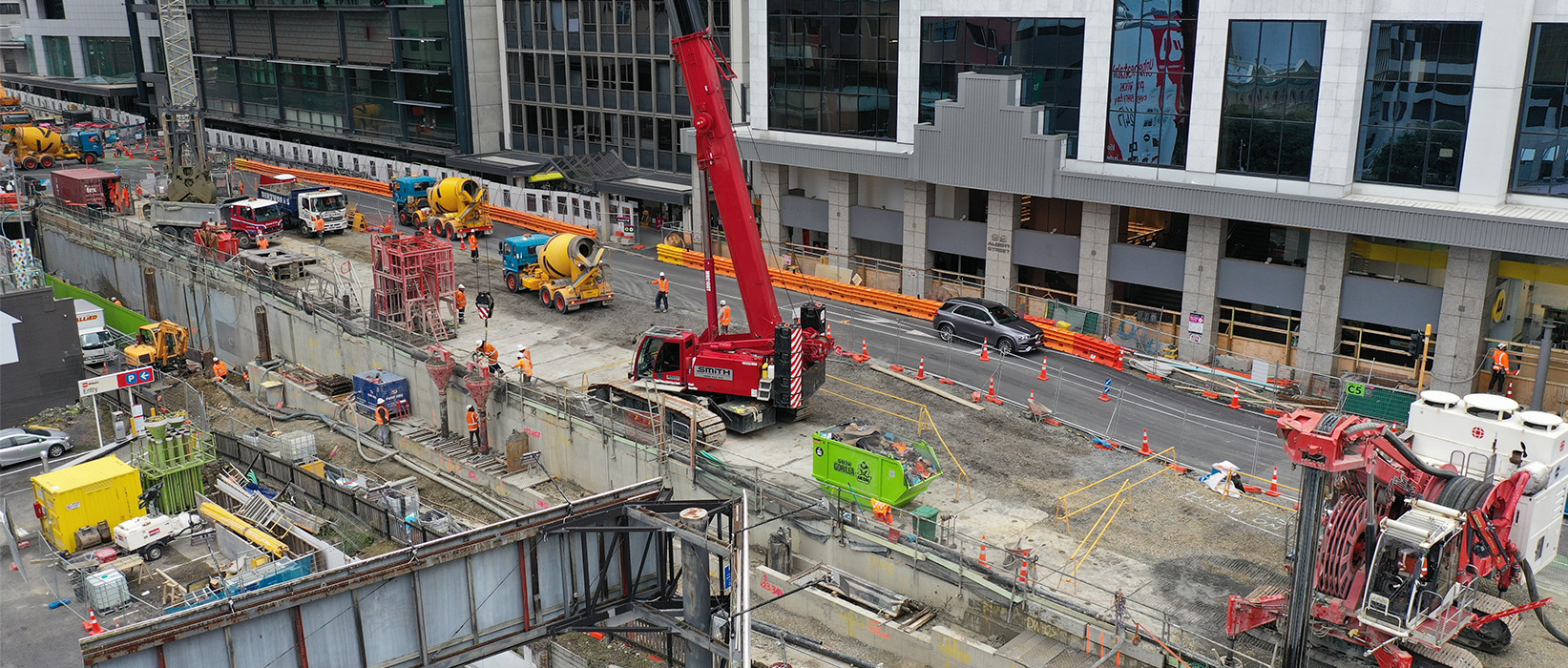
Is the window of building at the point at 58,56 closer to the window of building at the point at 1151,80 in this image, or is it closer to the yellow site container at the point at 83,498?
the yellow site container at the point at 83,498

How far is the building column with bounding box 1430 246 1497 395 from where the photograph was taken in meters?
38.0

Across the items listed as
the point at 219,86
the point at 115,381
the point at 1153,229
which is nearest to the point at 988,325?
the point at 1153,229

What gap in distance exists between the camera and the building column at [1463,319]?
3803cm

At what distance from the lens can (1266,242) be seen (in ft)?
146

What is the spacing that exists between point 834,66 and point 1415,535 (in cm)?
3520

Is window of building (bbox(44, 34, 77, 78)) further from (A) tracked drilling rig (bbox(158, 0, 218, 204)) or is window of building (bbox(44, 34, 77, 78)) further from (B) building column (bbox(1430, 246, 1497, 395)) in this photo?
(B) building column (bbox(1430, 246, 1497, 395))

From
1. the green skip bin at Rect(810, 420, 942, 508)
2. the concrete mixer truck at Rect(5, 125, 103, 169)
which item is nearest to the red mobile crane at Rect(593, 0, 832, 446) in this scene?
the green skip bin at Rect(810, 420, 942, 508)

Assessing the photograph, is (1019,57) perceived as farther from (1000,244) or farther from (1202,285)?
(1202,285)

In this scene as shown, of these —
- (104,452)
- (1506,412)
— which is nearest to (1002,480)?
(1506,412)

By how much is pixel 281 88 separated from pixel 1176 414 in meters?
78.8

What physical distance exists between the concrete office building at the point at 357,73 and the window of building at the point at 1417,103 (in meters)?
53.5

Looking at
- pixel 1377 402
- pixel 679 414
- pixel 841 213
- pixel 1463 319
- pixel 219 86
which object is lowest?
pixel 1377 402

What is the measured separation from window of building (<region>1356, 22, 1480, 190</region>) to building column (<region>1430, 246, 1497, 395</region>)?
2.50 metres

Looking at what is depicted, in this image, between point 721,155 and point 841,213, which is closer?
point 721,155
